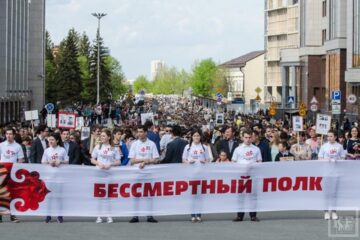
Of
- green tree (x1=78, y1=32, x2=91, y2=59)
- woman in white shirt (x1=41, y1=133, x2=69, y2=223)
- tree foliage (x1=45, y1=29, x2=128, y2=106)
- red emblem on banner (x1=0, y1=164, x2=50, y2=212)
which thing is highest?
green tree (x1=78, y1=32, x2=91, y2=59)

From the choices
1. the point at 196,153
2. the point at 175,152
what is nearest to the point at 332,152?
the point at 196,153

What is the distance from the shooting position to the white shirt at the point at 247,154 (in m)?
18.7

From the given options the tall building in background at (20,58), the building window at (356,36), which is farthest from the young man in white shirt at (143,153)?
the building window at (356,36)

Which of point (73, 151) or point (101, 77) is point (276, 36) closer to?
point (101, 77)

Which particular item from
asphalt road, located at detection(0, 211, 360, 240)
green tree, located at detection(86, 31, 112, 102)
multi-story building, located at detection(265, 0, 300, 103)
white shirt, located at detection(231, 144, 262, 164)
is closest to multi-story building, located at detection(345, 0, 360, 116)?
white shirt, located at detection(231, 144, 262, 164)

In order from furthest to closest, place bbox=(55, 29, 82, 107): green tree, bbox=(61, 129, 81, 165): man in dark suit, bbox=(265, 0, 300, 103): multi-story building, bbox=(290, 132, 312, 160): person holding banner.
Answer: bbox=(265, 0, 300, 103): multi-story building, bbox=(55, 29, 82, 107): green tree, bbox=(290, 132, 312, 160): person holding banner, bbox=(61, 129, 81, 165): man in dark suit

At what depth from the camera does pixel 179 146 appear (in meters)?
19.5

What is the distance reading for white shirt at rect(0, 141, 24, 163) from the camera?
61.3 feet

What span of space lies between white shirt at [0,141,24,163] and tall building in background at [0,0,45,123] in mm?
52281

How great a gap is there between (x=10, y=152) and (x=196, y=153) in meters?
3.34

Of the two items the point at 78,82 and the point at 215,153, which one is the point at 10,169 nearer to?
the point at 215,153

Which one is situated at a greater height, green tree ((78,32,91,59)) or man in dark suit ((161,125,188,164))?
green tree ((78,32,91,59))

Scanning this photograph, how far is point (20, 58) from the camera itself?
3477 inches

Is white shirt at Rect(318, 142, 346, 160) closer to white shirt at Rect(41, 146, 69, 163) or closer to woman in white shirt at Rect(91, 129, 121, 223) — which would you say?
woman in white shirt at Rect(91, 129, 121, 223)
